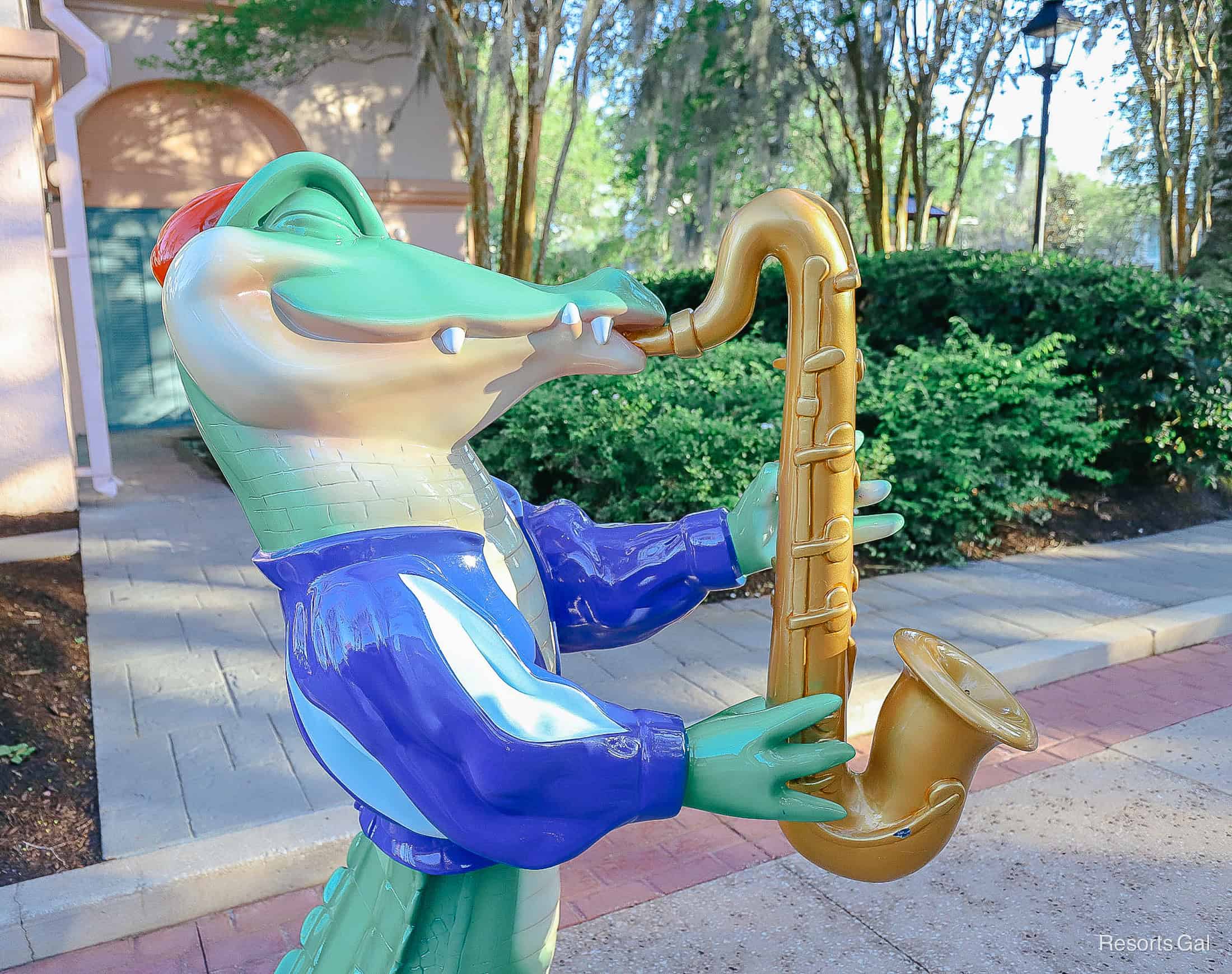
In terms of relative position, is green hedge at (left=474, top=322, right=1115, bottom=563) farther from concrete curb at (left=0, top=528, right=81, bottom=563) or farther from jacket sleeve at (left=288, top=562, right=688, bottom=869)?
jacket sleeve at (left=288, top=562, right=688, bottom=869)

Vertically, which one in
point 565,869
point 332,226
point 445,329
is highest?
point 332,226

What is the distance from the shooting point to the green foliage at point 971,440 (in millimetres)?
5691

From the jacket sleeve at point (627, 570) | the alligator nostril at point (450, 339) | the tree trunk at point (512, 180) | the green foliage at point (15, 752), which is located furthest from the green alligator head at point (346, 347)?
the tree trunk at point (512, 180)

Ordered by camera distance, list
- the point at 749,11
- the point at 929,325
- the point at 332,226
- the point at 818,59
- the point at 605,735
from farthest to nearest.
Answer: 1. the point at 818,59
2. the point at 749,11
3. the point at 929,325
4. the point at 332,226
5. the point at 605,735

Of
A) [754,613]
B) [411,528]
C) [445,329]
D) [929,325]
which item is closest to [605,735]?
[411,528]

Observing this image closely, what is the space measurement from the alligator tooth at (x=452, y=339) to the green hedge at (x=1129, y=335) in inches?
251

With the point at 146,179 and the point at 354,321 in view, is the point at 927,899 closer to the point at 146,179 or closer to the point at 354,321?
the point at 354,321

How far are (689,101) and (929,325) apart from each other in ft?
15.6

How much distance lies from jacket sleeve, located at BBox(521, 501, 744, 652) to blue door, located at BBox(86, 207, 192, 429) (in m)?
10.7

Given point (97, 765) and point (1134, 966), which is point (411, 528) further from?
point (97, 765)

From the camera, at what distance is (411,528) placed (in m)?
1.14

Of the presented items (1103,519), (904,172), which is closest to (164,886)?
(1103,519)

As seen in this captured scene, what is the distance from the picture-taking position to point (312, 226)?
116 cm

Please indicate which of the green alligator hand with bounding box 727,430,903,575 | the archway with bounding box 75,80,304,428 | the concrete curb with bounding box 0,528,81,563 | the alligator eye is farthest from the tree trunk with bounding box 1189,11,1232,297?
the archway with bounding box 75,80,304,428
